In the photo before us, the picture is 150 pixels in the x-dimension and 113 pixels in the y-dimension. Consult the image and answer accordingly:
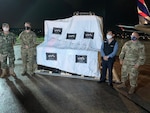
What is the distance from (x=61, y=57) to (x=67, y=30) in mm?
951

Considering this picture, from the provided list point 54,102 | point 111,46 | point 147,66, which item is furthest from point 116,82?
point 147,66

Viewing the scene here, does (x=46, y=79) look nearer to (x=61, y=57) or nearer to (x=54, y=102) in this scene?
(x=61, y=57)

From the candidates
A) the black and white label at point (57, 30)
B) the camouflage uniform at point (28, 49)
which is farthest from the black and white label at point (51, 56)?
the black and white label at point (57, 30)

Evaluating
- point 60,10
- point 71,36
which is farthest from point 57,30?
point 60,10

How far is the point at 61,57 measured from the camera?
6930 millimetres

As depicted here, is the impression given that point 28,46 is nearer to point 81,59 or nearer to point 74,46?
point 74,46

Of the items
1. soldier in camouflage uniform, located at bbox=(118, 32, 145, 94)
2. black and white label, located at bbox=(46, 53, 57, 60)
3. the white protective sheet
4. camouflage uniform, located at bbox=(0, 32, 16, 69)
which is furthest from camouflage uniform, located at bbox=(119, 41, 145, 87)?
camouflage uniform, located at bbox=(0, 32, 16, 69)

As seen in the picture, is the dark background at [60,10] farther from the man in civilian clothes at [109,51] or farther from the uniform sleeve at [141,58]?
the uniform sleeve at [141,58]

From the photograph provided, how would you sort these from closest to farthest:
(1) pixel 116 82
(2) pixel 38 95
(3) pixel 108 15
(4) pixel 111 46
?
(2) pixel 38 95 → (4) pixel 111 46 → (1) pixel 116 82 → (3) pixel 108 15

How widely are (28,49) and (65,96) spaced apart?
2.33 m

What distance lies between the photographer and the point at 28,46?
275 inches

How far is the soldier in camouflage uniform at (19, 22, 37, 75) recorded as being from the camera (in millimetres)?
6953

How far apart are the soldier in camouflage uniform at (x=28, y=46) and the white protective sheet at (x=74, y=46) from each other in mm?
222

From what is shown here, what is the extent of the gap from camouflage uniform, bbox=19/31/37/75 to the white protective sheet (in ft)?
0.71
